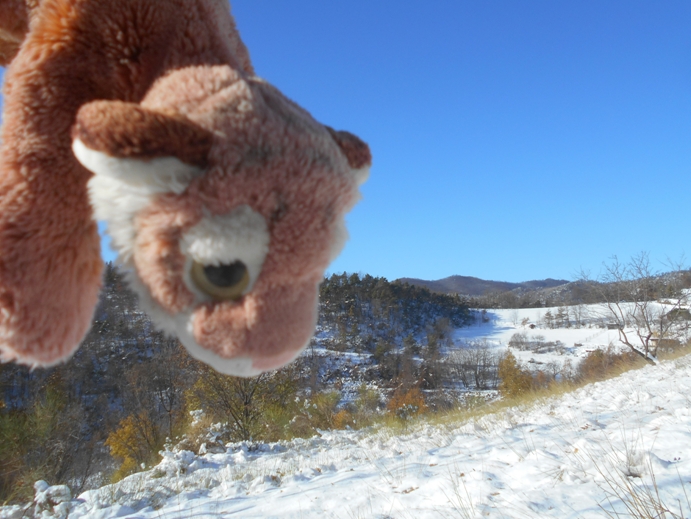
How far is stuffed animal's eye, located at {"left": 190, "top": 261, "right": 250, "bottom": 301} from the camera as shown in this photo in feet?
1.45

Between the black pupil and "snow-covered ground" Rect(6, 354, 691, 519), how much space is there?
308cm

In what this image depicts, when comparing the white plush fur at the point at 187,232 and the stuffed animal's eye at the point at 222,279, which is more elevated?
the white plush fur at the point at 187,232

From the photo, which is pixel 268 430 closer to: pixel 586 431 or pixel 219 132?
pixel 586 431

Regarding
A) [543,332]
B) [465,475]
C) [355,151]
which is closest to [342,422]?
[465,475]

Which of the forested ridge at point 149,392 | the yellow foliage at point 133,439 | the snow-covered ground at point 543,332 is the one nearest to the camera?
the forested ridge at point 149,392

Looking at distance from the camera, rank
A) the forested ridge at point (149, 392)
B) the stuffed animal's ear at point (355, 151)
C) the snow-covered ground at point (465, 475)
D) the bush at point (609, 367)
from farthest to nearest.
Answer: the bush at point (609, 367) < the forested ridge at point (149, 392) < the snow-covered ground at point (465, 475) < the stuffed animal's ear at point (355, 151)

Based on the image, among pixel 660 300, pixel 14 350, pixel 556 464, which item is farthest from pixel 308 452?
pixel 660 300

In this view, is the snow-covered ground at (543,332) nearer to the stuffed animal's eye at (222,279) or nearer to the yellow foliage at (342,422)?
the yellow foliage at (342,422)

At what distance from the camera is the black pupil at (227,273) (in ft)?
1.44

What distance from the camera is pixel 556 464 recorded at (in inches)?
151

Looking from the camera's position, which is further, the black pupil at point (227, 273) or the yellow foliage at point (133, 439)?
the yellow foliage at point (133, 439)

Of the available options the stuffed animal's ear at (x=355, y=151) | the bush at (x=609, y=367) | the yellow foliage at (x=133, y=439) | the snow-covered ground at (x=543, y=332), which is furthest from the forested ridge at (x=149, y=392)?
the snow-covered ground at (x=543, y=332)

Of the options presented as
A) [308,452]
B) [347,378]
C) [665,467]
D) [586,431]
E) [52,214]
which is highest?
[52,214]

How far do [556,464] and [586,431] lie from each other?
195 centimetres
